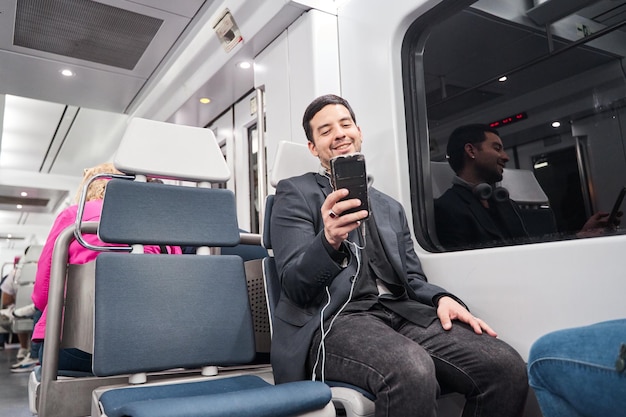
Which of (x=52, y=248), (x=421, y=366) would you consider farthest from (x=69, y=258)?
(x=421, y=366)

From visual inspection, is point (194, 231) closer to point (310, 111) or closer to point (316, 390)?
point (310, 111)

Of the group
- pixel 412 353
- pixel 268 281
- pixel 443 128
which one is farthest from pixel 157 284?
pixel 443 128

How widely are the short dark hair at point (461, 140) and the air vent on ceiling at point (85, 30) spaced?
2.42m

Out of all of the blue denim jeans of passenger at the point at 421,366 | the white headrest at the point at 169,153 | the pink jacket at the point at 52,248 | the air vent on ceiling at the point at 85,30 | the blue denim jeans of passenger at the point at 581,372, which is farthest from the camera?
the air vent on ceiling at the point at 85,30

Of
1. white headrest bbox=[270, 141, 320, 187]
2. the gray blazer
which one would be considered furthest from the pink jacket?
the gray blazer

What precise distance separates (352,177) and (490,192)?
2.64 ft

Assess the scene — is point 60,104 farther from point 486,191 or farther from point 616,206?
point 616,206

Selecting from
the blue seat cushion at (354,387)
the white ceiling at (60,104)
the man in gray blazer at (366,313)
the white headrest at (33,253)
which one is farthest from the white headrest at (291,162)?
the white headrest at (33,253)

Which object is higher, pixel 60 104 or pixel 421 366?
pixel 60 104

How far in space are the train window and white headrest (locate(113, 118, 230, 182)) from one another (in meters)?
0.87

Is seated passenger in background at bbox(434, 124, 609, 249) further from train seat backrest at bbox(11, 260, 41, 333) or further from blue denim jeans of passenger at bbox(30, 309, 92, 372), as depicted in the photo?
train seat backrest at bbox(11, 260, 41, 333)

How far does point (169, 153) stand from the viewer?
1.81 m

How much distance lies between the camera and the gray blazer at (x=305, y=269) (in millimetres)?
1411

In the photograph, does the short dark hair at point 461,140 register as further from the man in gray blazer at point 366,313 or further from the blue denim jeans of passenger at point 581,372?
the blue denim jeans of passenger at point 581,372
